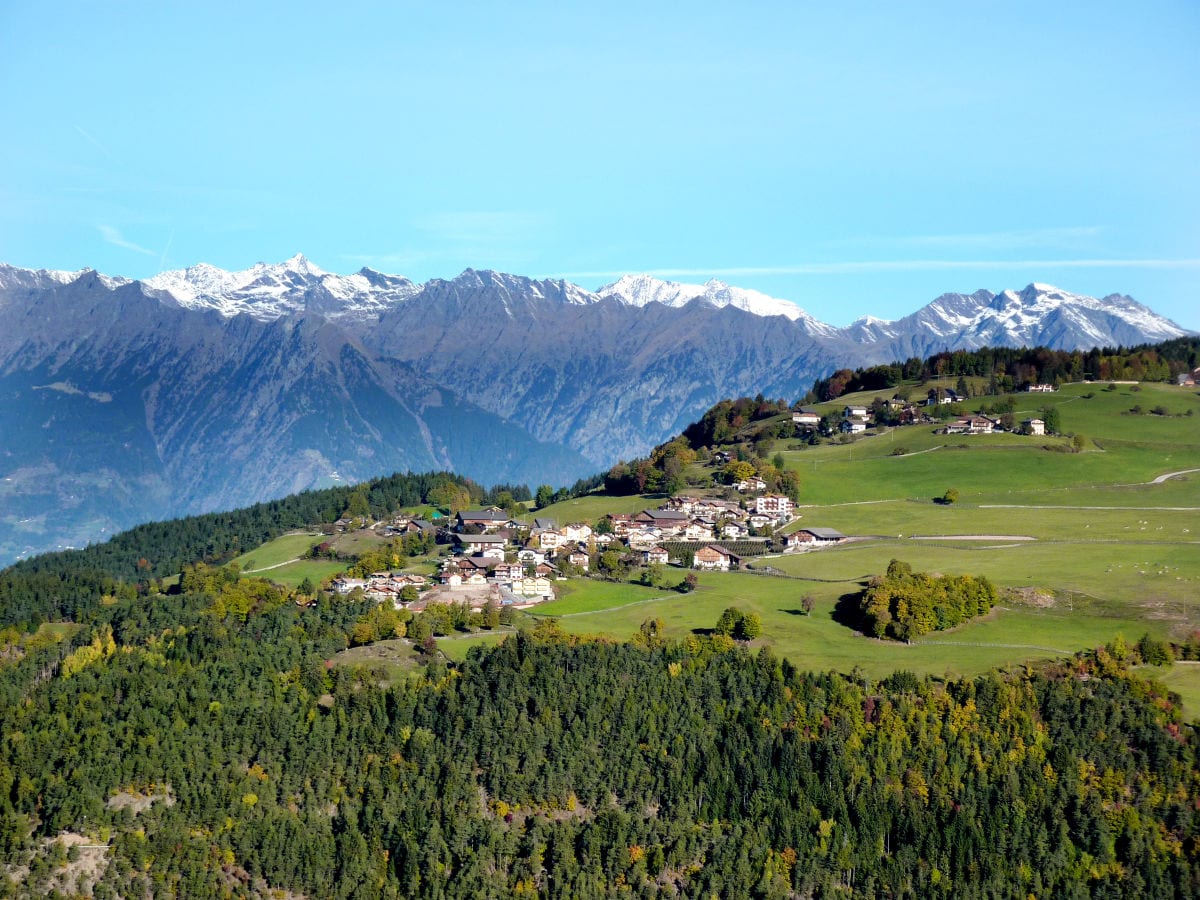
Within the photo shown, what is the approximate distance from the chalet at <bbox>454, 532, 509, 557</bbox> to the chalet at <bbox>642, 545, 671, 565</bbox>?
18946mm

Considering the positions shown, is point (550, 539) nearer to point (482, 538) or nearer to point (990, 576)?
point (482, 538)

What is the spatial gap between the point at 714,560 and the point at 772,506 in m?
24.7

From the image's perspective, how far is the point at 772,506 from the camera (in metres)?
193

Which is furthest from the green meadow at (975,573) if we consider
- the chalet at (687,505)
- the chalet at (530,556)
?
the chalet at (687,505)

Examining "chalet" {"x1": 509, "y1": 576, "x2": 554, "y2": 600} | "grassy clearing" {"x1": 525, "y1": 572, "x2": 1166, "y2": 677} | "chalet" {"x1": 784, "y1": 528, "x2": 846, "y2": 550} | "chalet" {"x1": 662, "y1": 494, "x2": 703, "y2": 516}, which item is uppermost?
"chalet" {"x1": 662, "y1": 494, "x2": 703, "y2": 516}

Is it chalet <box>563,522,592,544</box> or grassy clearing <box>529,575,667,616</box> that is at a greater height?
chalet <box>563,522,592,544</box>

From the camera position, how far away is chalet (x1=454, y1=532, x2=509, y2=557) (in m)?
184

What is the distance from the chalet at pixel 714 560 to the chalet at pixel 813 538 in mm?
8898

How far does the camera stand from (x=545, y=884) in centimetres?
10381

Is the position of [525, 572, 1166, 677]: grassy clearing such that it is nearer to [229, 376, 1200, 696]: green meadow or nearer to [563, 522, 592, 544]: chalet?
[229, 376, 1200, 696]: green meadow

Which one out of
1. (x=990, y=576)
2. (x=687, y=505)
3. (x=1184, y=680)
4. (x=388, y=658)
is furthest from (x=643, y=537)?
(x=1184, y=680)

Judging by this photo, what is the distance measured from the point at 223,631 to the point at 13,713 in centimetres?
2397

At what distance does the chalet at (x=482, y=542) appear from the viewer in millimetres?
183875

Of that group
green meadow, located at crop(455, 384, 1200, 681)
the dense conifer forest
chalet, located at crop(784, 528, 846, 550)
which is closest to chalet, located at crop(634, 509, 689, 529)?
chalet, located at crop(784, 528, 846, 550)
